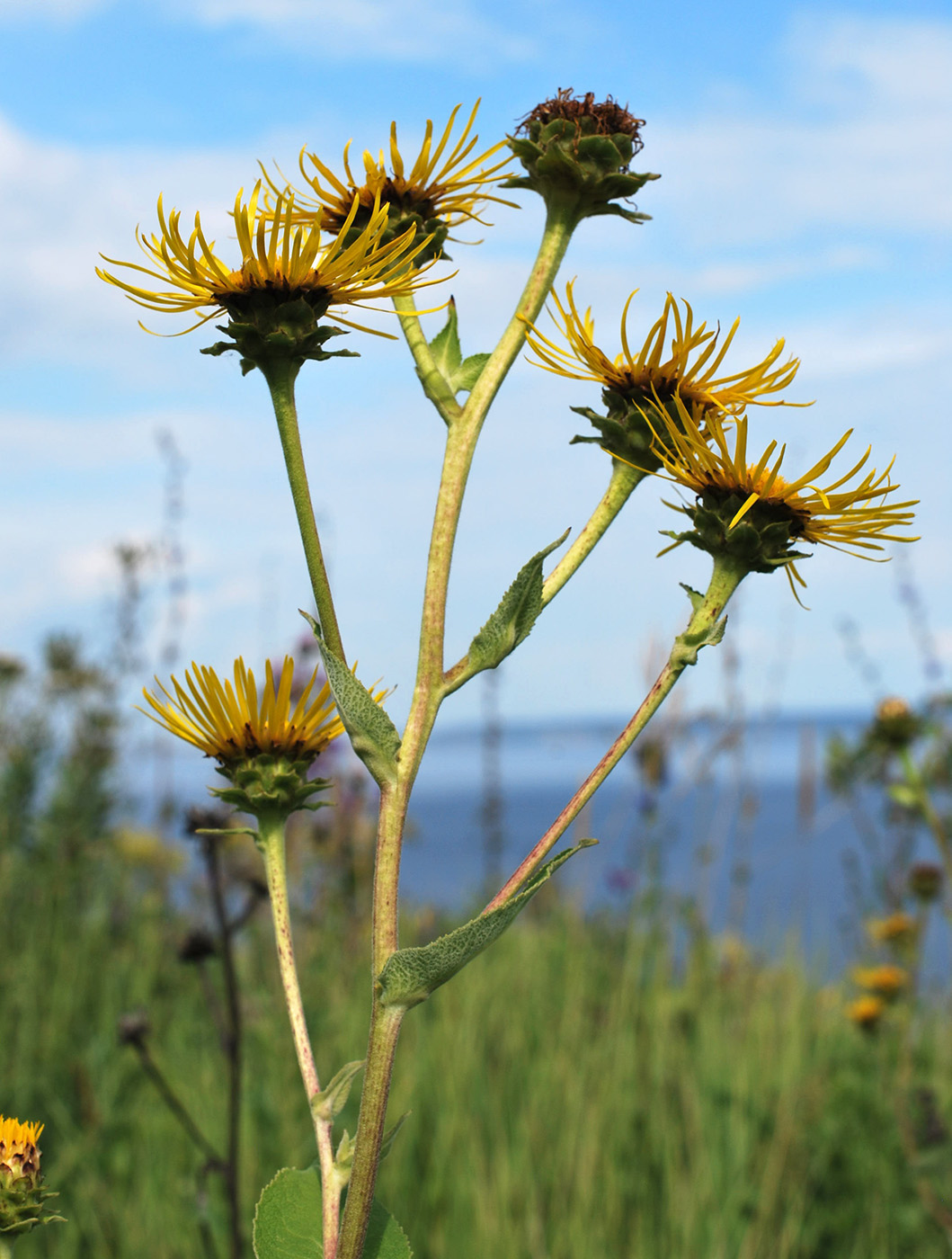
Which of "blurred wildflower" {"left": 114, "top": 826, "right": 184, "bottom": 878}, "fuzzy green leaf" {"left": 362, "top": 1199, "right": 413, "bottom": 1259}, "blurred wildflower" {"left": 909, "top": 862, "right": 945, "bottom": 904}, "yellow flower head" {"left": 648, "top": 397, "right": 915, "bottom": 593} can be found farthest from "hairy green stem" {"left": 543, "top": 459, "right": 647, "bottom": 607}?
"blurred wildflower" {"left": 114, "top": 826, "right": 184, "bottom": 878}

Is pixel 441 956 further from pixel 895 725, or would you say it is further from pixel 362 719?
pixel 895 725

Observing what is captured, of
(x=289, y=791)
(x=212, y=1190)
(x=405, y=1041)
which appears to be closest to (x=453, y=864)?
(x=405, y=1041)

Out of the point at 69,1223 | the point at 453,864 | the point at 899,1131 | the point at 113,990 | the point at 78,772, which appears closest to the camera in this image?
the point at 69,1223

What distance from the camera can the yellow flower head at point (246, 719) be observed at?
1.07 meters

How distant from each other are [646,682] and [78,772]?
2.25 metres

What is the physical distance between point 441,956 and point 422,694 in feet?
0.70

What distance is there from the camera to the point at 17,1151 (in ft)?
3.08

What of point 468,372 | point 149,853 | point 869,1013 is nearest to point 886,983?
point 869,1013

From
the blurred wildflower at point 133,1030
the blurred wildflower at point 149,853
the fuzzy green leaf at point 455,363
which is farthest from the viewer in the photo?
the blurred wildflower at point 149,853

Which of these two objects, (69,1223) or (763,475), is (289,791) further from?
(69,1223)

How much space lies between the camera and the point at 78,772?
14.3ft

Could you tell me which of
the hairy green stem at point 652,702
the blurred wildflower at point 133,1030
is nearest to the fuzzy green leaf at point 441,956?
the hairy green stem at point 652,702

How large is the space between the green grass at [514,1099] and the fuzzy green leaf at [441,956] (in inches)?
43.8

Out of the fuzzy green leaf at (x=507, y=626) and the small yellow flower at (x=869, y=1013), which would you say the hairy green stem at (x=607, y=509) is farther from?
the small yellow flower at (x=869, y=1013)
